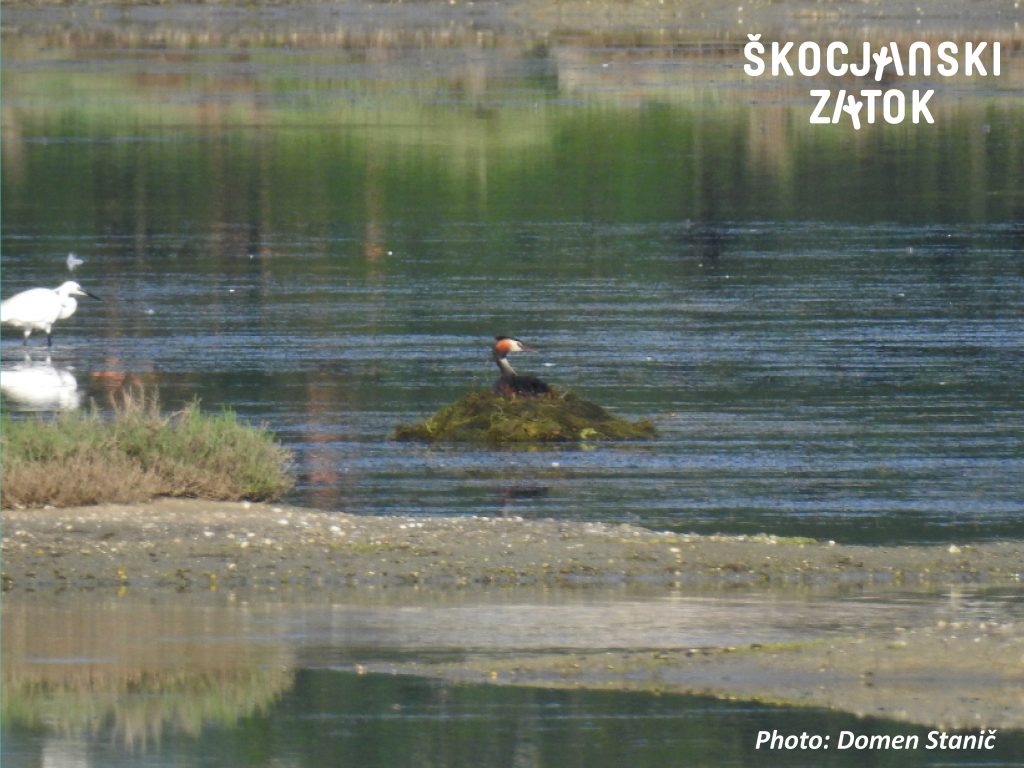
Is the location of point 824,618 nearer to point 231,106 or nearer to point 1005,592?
point 1005,592

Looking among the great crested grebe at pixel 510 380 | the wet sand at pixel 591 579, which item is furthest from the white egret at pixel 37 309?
the wet sand at pixel 591 579

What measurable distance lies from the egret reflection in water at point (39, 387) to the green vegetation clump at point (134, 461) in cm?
404

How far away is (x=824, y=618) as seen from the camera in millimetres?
12805

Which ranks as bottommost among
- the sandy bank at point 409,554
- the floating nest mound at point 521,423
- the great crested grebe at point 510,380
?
the sandy bank at point 409,554

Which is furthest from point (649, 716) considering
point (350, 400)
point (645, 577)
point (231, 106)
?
point (231, 106)

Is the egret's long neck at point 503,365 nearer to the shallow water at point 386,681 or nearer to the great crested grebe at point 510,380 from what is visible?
the great crested grebe at point 510,380

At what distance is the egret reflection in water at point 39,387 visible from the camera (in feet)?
68.0

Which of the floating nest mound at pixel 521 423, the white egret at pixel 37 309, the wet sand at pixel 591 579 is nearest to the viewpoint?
the wet sand at pixel 591 579

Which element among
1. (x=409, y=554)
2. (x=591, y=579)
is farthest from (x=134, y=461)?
(x=591, y=579)

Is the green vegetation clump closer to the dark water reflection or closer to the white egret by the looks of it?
the dark water reflection

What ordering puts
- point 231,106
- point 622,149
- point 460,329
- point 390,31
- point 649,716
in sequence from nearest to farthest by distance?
point 649,716
point 460,329
point 622,149
point 231,106
point 390,31

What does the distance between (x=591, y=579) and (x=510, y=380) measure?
5372mm

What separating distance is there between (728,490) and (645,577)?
125 inches

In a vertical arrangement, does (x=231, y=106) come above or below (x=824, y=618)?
above
